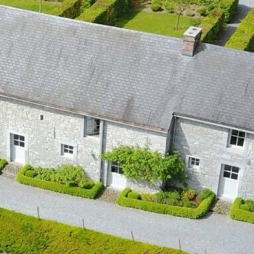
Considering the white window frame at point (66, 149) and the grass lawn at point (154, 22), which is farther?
the grass lawn at point (154, 22)

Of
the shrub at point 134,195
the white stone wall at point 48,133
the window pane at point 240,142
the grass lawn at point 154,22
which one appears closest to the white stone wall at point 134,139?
the shrub at point 134,195

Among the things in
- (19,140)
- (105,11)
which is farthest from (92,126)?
(105,11)

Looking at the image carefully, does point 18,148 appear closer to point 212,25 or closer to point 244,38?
point 244,38

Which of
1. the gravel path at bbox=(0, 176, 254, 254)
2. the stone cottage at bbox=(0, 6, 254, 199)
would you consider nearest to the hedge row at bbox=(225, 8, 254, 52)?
the stone cottage at bbox=(0, 6, 254, 199)

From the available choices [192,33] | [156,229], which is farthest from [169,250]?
[192,33]

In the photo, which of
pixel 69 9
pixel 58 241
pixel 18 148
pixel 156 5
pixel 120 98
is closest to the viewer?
pixel 58 241

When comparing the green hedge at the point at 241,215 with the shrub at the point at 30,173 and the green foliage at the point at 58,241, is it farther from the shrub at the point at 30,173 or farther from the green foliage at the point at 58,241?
the shrub at the point at 30,173
